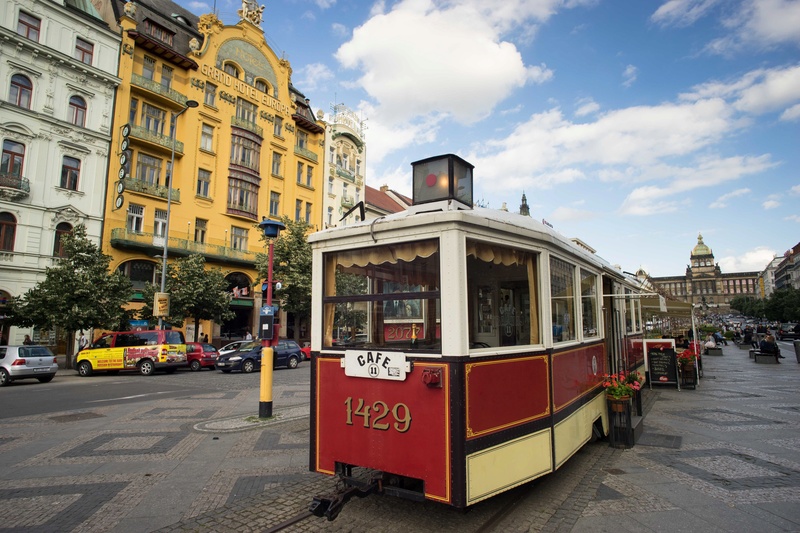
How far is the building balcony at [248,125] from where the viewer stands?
34.3 m

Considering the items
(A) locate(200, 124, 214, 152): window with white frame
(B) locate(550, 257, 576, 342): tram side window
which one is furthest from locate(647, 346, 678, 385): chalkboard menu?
(A) locate(200, 124, 214, 152): window with white frame

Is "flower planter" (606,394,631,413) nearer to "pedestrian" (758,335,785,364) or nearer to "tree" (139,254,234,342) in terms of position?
"pedestrian" (758,335,785,364)

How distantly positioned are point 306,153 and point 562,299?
38004mm

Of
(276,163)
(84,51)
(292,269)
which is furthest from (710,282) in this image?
(84,51)

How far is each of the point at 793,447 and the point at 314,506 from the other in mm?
7397

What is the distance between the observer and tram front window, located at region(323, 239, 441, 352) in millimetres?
4211

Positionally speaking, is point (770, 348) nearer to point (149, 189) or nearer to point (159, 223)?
point (159, 223)

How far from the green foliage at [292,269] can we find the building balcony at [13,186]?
1278 centimetres

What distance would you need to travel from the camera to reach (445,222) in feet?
13.2

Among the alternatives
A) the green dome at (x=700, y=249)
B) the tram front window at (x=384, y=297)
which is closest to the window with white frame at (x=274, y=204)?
the tram front window at (x=384, y=297)

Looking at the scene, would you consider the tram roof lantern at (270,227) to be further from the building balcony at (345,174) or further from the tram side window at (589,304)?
the building balcony at (345,174)

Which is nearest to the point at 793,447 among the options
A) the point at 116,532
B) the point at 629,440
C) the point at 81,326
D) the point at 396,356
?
the point at 629,440

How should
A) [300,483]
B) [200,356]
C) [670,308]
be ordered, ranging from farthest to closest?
[200,356]
[670,308]
[300,483]

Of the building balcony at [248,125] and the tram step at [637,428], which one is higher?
the building balcony at [248,125]
